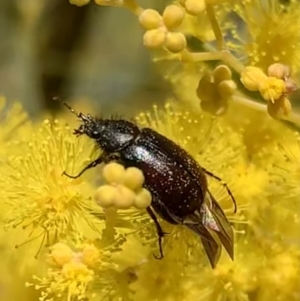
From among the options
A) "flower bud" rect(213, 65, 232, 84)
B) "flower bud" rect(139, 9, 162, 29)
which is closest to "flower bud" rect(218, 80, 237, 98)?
"flower bud" rect(213, 65, 232, 84)

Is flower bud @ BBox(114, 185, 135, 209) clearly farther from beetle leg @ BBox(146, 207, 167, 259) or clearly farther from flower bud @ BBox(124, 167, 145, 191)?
beetle leg @ BBox(146, 207, 167, 259)

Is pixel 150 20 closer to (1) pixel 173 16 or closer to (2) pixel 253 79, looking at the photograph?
(1) pixel 173 16

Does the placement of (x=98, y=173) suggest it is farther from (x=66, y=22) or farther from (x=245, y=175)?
(x=66, y=22)

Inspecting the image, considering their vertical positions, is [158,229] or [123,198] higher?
[123,198]

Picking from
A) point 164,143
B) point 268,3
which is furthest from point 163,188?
point 268,3

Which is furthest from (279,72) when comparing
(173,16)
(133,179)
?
(133,179)
